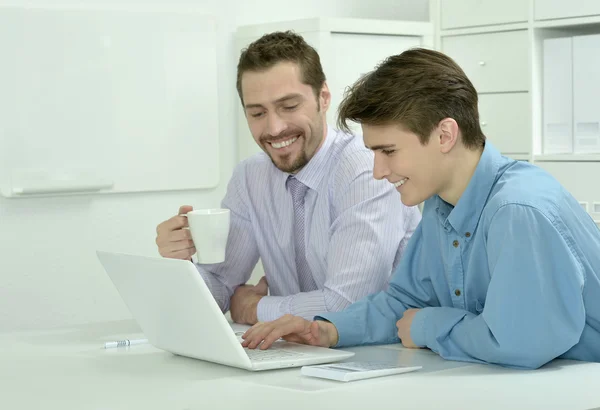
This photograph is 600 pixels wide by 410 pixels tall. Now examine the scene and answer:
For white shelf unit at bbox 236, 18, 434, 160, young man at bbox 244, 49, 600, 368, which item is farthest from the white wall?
young man at bbox 244, 49, 600, 368

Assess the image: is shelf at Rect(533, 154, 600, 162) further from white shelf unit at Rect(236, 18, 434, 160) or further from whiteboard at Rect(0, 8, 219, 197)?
whiteboard at Rect(0, 8, 219, 197)

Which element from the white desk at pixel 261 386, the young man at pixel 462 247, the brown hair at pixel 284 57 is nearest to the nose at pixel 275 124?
the brown hair at pixel 284 57

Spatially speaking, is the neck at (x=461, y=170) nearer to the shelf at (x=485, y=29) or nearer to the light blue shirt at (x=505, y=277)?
the light blue shirt at (x=505, y=277)

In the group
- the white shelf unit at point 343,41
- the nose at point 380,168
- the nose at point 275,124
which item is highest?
the white shelf unit at point 343,41

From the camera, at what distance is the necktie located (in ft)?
7.15

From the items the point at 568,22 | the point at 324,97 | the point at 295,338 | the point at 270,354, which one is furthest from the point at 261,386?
the point at 568,22

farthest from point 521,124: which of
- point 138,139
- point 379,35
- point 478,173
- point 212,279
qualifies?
point 478,173

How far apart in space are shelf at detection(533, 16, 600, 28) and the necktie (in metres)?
1.34

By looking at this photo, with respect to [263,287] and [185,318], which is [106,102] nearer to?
[263,287]

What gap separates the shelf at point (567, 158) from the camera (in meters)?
3.03

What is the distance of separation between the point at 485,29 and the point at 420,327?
6.17ft

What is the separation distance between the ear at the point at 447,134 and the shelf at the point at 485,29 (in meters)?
1.69

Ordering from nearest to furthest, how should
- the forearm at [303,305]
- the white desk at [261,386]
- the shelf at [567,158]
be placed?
1. the white desk at [261,386]
2. the forearm at [303,305]
3. the shelf at [567,158]

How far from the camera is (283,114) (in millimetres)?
2156
